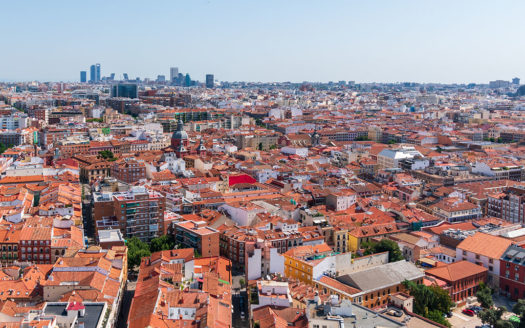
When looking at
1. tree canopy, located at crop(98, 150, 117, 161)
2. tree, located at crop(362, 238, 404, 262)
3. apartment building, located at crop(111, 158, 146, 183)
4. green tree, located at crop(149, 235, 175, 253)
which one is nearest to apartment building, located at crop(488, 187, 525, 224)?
tree, located at crop(362, 238, 404, 262)

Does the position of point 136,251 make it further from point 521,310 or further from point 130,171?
point 521,310

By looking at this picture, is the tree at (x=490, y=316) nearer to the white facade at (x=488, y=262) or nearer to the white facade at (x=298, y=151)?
the white facade at (x=488, y=262)

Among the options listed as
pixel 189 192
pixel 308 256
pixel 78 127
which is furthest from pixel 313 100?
pixel 308 256

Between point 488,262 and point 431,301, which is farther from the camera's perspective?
point 488,262

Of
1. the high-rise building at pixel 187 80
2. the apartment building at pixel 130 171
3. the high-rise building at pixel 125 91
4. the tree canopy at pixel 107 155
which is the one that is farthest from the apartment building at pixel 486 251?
the high-rise building at pixel 187 80

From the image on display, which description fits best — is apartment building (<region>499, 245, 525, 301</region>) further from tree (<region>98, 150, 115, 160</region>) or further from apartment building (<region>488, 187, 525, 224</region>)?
tree (<region>98, 150, 115, 160</region>)

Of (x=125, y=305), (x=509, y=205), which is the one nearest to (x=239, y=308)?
(x=125, y=305)

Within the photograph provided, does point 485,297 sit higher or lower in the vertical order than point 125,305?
higher
